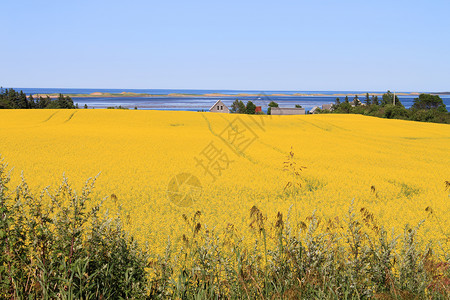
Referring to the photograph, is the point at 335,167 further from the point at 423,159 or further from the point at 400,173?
the point at 423,159

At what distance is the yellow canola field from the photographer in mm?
8492

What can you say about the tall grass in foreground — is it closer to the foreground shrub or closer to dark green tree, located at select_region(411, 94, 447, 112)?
the foreground shrub

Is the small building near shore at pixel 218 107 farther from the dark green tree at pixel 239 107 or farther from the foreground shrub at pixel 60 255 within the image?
the foreground shrub at pixel 60 255

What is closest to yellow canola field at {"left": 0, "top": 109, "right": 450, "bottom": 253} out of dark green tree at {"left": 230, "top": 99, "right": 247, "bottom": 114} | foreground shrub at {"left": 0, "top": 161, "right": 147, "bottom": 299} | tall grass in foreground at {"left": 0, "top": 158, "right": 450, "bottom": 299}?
tall grass in foreground at {"left": 0, "top": 158, "right": 450, "bottom": 299}

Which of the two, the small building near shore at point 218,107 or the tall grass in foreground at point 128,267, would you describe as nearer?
the tall grass in foreground at point 128,267

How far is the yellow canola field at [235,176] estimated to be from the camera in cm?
849

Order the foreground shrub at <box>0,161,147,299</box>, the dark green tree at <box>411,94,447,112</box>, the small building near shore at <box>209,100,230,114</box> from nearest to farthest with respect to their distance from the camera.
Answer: the foreground shrub at <box>0,161,147,299</box>, the small building near shore at <box>209,100,230,114</box>, the dark green tree at <box>411,94,447,112</box>

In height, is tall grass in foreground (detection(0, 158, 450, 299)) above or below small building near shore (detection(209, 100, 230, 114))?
below

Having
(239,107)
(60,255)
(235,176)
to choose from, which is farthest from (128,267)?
(239,107)

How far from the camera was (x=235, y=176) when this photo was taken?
42.5ft

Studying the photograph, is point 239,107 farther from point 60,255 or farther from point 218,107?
point 60,255

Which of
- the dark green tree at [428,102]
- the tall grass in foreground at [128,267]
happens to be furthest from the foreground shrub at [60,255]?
the dark green tree at [428,102]

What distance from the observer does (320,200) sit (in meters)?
9.86

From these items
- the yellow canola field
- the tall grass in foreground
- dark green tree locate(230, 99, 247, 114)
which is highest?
dark green tree locate(230, 99, 247, 114)
